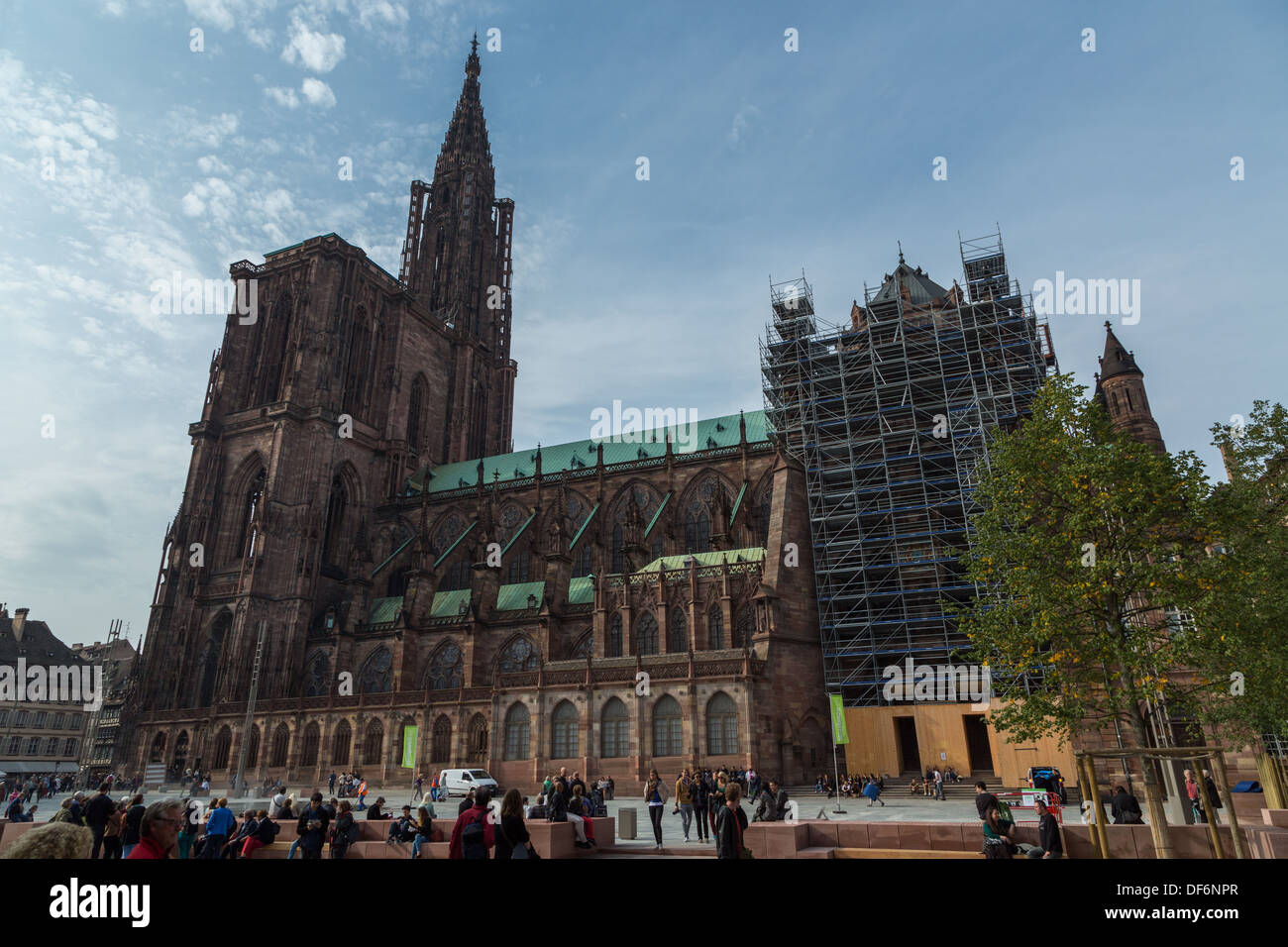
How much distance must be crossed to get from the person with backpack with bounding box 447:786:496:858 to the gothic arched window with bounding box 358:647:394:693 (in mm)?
42321

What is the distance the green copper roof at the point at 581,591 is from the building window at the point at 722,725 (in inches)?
496

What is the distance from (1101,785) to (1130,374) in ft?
69.4

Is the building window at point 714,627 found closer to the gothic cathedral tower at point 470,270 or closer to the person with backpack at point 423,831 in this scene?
the person with backpack at point 423,831

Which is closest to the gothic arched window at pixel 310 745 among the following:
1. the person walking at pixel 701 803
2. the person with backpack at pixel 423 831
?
the person walking at pixel 701 803

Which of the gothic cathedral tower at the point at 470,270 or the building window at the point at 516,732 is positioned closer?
the building window at the point at 516,732

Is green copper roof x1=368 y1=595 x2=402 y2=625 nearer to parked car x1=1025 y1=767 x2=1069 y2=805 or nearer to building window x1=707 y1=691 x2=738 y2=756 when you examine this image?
building window x1=707 y1=691 x2=738 y2=756

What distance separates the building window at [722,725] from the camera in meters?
32.6

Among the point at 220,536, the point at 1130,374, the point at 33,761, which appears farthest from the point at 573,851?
the point at 33,761

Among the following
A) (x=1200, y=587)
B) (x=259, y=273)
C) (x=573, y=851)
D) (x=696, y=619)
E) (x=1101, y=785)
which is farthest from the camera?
(x=259, y=273)

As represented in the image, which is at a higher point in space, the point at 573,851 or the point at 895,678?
the point at 895,678

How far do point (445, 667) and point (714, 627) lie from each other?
672 inches

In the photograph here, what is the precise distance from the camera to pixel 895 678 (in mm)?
34000

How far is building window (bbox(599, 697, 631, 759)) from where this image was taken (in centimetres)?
3450
